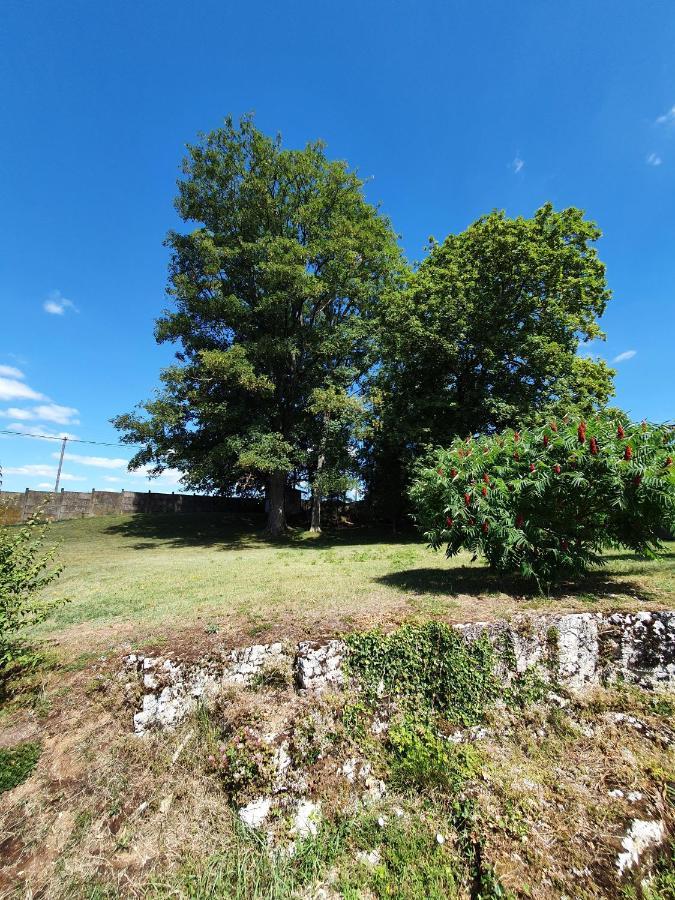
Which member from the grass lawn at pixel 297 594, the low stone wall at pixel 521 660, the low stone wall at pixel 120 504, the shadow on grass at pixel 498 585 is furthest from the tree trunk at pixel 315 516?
the low stone wall at pixel 521 660

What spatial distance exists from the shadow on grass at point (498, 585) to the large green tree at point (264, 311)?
8.31 metres

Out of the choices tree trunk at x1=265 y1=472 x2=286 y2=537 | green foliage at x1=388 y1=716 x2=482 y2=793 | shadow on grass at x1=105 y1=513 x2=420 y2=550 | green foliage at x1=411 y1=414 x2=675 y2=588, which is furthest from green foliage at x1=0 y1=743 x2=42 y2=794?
tree trunk at x1=265 y1=472 x2=286 y2=537

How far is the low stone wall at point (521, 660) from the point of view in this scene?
12.9 feet

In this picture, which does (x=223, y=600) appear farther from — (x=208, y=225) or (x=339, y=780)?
(x=208, y=225)

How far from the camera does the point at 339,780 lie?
11.1ft

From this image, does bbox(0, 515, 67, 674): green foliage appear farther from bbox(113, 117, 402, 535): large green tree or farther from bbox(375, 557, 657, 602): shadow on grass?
bbox(113, 117, 402, 535): large green tree

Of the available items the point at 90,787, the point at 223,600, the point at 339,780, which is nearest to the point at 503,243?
the point at 223,600

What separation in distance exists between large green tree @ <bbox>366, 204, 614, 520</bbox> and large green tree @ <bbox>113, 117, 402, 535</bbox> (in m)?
2.59

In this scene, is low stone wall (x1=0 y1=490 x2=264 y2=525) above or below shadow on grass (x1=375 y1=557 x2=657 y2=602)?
above

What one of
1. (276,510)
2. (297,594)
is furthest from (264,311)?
(297,594)

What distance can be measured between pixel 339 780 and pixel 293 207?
18.9m

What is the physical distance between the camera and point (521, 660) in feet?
13.5

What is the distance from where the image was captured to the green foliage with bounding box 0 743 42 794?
309 centimetres

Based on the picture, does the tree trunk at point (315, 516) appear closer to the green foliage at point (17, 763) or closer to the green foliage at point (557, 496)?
the green foliage at point (557, 496)
